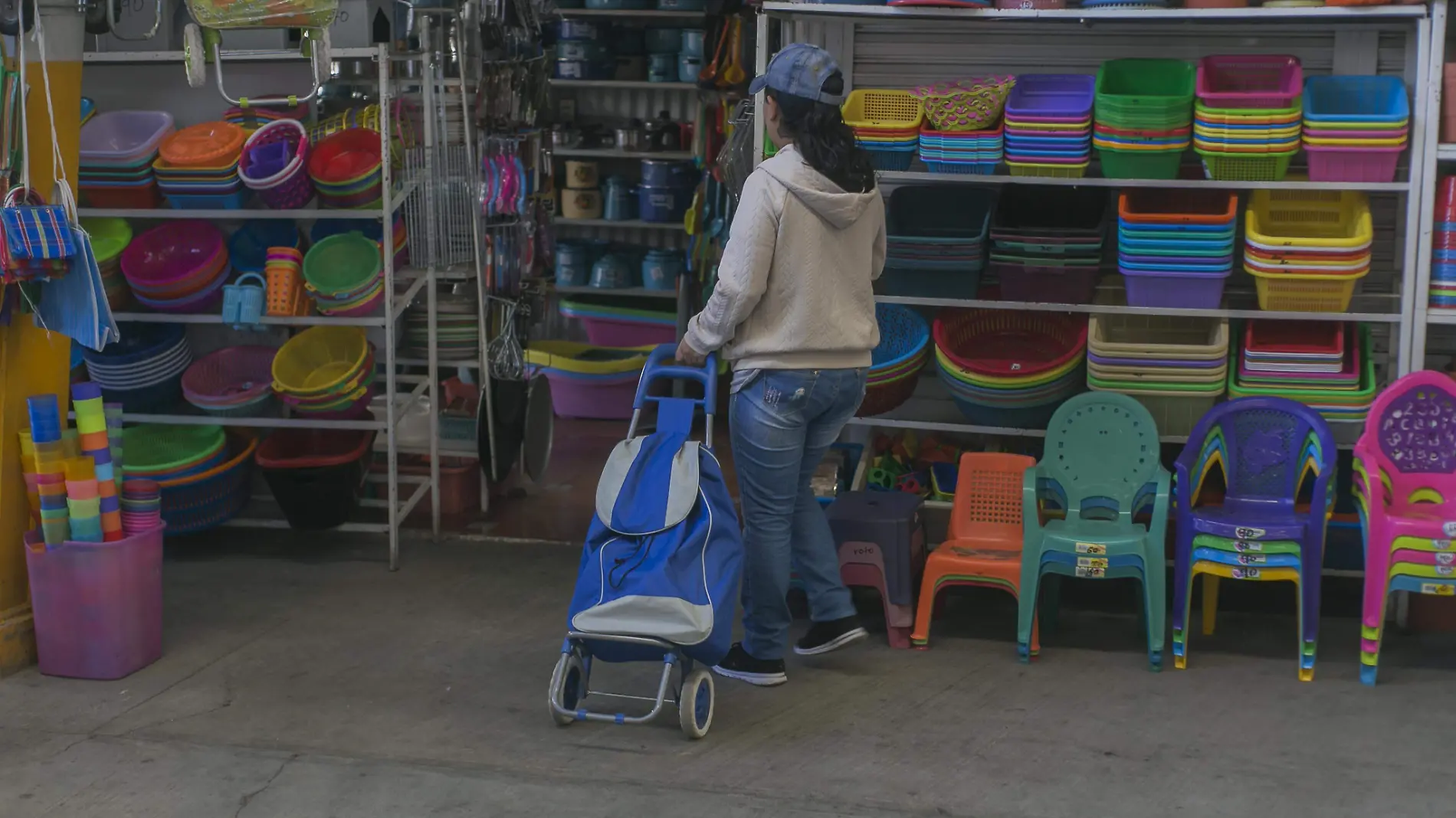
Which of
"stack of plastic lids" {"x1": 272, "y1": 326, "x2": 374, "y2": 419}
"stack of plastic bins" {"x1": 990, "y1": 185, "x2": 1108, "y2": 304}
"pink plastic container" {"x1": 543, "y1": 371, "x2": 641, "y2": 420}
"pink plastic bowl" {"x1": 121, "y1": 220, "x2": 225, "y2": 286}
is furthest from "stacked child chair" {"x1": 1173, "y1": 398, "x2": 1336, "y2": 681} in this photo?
"pink plastic container" {"x1": 543, "y1": 371, "x2": 641, "y2": 420}

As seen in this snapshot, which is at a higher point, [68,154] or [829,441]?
[68,154]

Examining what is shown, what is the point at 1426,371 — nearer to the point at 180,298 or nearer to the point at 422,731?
the point at 422,731

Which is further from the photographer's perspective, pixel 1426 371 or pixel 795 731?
pixel 1426 371

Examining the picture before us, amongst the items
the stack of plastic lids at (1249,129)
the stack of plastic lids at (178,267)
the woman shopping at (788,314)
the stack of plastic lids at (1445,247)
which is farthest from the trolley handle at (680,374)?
the stack of plastic lids at (1445,247)

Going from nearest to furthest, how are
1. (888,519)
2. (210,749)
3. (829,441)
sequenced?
(210,749)
(829,441)
(888,519)

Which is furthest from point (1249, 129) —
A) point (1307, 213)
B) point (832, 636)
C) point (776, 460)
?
point (832, 636)

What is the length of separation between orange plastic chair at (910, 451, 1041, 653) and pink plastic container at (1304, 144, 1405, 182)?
1.27 m

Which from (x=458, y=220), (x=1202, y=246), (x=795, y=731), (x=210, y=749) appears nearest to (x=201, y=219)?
(x=458, y=220)

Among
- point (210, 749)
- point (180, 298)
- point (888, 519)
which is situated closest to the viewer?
point (210, 749)

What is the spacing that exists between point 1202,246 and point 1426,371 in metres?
0.76

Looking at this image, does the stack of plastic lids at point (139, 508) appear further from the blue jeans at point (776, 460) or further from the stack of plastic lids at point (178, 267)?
the blue jeans at point (776, 460)

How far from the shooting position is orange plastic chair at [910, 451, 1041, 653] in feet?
15.7

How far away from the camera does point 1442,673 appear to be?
4.60 metres

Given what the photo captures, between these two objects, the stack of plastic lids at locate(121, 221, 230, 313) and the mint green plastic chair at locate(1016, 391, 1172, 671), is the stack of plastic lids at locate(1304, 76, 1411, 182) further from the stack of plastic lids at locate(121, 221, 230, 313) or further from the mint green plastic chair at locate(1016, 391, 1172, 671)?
the stack of plastic lids at locate(121, 221, 230, 313)
